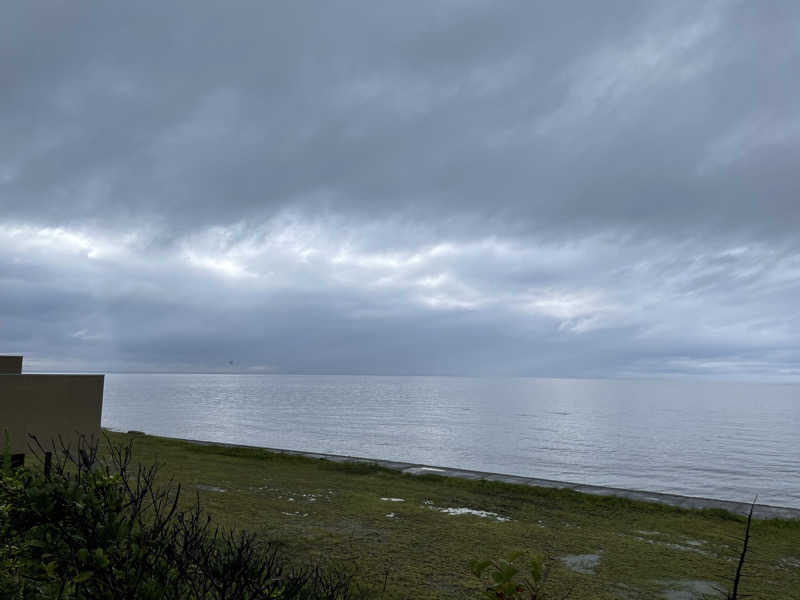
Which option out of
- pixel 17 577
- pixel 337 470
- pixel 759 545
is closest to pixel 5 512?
pixel 17 577

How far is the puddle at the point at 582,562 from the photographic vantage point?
285 inches

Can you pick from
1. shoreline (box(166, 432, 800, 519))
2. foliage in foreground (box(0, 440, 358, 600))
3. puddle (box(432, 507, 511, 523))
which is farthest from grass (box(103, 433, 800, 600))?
foliage in foreground (box(0, 440, 358, 600))

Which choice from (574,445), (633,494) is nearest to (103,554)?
(633,494)

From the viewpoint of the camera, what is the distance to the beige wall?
856 centimetres

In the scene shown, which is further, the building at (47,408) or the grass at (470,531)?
the building at (47,408)

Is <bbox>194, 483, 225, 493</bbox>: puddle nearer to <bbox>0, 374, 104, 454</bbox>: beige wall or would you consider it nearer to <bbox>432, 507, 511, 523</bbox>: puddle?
<bbox>0, 374, 104, 454</bbox>: beige wall

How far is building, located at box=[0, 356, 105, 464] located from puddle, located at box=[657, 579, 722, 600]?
818 centimetres

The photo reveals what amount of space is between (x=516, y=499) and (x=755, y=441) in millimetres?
38741

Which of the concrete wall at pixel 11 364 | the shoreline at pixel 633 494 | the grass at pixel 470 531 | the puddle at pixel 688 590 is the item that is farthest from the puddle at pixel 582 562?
the concrete wall at pixel 11 364

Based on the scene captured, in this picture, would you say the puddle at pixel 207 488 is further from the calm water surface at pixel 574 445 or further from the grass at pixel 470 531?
the calm water surface at pixel 574 445

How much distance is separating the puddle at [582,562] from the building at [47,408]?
7.19m

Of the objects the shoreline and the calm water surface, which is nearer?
the shoreline

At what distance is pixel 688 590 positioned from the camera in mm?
6660

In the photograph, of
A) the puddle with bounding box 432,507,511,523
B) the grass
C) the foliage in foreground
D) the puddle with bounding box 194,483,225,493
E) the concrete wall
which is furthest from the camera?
the concrete wall
